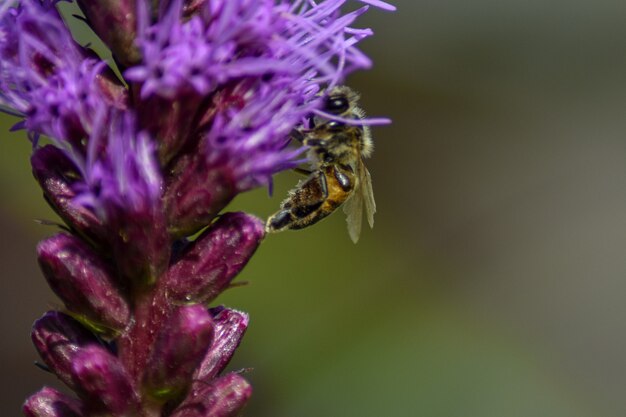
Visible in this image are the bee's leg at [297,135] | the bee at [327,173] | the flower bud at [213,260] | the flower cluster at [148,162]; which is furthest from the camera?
the bee at [327,173]

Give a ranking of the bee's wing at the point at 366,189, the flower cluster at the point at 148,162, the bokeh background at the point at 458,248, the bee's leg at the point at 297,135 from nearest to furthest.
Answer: the flower cluster at the point at 148,162 < the bee's leg at the point at 297,135 < the bee's wing at the point at 366,189 < the bokeh background at the point at 458,248

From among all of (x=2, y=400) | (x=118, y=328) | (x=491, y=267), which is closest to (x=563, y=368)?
(x=491, y=267)

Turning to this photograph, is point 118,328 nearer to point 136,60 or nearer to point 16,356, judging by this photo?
point 136,60

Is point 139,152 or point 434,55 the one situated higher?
point 139,152

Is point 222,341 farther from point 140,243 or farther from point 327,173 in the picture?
point 327,173

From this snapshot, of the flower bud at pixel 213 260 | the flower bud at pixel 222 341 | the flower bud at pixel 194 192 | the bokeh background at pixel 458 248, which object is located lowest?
the bokeh background at pixel 458 248

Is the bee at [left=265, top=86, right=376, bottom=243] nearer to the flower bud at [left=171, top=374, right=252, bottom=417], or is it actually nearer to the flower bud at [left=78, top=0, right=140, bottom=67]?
the flower bud at [left=171, top=374, right=252, bottom=417]

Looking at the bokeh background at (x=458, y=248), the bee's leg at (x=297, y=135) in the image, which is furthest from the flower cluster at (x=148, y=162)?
the bokeh background at (x=458, y=248)

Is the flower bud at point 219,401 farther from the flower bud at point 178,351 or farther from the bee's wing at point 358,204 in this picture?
the bee's wing at point 358,204

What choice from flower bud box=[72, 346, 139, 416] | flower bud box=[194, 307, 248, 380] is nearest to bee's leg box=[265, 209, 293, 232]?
flower bud box=[194, 307, 248, 380]
